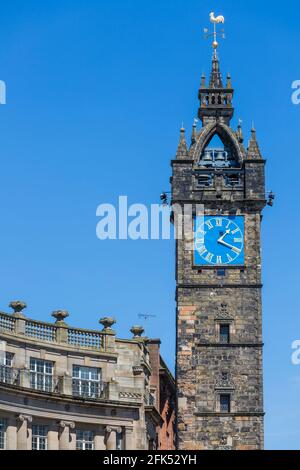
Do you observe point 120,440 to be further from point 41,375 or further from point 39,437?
point 41,375

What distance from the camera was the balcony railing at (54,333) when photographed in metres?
96.4

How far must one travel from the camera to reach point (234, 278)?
370ft

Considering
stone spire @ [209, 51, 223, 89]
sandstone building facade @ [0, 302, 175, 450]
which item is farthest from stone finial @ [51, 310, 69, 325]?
stone spire @ [209, 51, 223, 89]

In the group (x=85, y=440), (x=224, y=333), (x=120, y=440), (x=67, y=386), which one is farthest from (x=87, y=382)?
(x=224, y=333)

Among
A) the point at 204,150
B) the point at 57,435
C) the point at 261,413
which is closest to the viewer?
the point at 57,435

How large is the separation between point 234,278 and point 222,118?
43.1 feet

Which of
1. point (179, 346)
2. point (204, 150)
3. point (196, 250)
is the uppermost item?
point (204, 150)

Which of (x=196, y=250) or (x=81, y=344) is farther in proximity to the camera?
(x=196, y=250)

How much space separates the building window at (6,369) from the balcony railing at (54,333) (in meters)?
1.56

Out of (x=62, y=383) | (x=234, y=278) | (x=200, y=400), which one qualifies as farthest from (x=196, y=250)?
(x=62, y=383)

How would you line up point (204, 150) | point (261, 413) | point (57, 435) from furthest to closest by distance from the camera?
1. point (204, 150)
2. point (261, 413)
3. point (57, 435)

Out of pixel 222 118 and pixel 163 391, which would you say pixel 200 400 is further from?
pixel 222 118

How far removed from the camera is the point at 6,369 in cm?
9519

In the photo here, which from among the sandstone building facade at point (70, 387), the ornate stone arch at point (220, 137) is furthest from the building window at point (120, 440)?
the ornate stone arch at point (220, 137)
